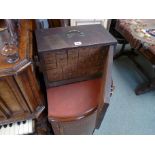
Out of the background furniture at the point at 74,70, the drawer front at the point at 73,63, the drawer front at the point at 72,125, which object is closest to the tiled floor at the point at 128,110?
the drawer front at the point at 72,125

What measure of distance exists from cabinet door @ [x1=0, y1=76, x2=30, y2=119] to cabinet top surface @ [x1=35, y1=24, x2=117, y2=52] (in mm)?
207

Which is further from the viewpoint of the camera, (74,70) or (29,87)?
(74,70)

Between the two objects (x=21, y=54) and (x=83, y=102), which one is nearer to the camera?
(x=21, y=54)

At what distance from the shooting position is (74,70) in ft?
2.86

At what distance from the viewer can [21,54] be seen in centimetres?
61

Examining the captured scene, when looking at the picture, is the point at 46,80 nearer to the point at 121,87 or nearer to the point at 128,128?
the point at 128,128

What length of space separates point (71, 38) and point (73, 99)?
356 millimetres

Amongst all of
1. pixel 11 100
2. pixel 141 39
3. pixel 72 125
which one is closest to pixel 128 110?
pixel 141 39

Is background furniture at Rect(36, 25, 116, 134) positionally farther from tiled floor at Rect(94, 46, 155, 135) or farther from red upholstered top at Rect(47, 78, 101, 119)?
tiled floor at Rect(94, 46, 155, 135)

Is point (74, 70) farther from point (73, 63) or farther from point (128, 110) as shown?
point (128, 110)

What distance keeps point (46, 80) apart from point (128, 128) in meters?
1.07
